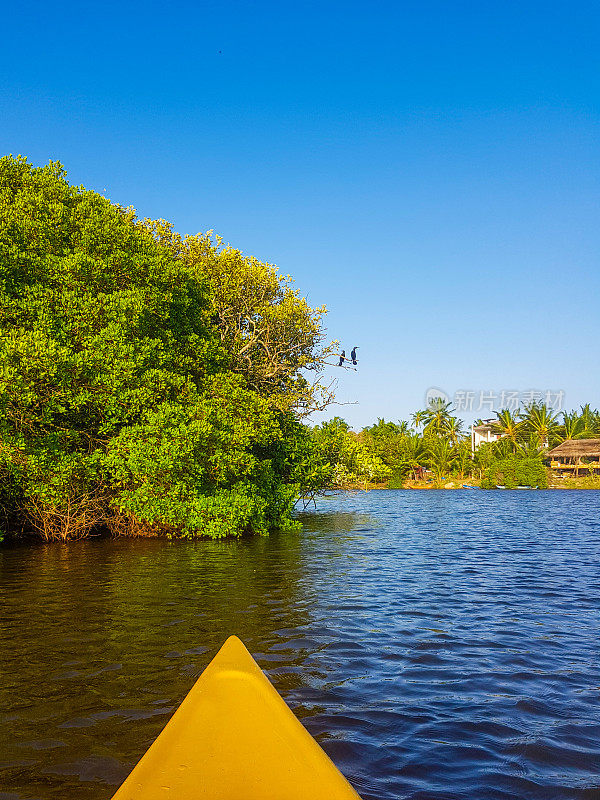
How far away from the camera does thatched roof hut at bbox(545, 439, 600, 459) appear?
3194 inches

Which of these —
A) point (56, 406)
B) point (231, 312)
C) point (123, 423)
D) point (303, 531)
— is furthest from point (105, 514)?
point (231, 312)

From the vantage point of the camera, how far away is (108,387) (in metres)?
16.7

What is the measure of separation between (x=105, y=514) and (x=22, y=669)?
1422 cm

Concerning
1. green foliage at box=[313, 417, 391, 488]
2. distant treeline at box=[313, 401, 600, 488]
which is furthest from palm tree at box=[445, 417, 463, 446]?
green foliage at box=[313, 417, 391, 488]

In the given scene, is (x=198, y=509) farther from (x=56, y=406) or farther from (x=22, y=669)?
(x=22, y=669)

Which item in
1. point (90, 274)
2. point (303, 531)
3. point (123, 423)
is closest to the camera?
point (90, 274)

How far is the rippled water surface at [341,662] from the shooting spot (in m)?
4.67

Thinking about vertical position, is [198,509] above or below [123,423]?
below

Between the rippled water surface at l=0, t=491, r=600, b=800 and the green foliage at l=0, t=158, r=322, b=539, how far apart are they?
2.75 m

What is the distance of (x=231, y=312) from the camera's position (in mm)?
25953

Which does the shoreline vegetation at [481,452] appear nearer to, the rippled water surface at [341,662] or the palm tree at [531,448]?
the palm tree at [531,448]

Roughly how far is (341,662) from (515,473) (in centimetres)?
7877

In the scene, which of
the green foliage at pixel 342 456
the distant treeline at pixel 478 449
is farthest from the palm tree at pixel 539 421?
the green foliage at pixel 342 456

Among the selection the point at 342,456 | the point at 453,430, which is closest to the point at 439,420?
the point at 453,430
